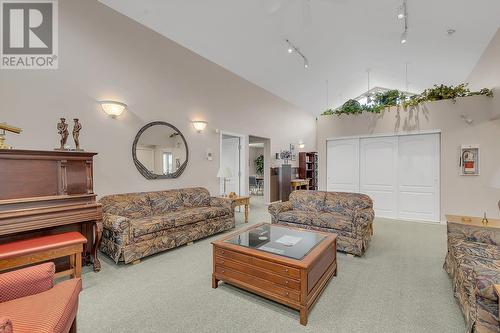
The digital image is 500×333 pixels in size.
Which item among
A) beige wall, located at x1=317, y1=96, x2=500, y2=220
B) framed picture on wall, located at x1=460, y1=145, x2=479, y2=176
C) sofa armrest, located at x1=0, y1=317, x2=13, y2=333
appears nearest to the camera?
sofa armrest, located at x1=0, y1=317, x2=13, y2=333

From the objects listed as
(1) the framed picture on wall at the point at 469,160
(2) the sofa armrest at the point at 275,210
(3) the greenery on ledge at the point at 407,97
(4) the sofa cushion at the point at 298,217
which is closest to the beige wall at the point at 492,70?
(3) the greenery on ledge at the point at 407,97

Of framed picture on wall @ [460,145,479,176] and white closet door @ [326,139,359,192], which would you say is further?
white closet door @ [326,139,359,192]

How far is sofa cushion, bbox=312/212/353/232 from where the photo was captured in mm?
3371

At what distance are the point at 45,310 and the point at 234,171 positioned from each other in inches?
210

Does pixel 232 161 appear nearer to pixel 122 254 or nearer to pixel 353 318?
pixel 122 254

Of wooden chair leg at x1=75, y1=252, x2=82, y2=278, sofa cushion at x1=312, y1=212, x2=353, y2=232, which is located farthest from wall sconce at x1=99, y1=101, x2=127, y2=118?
sofa cushion at x1=312, y1=212, x2=353, y2=232

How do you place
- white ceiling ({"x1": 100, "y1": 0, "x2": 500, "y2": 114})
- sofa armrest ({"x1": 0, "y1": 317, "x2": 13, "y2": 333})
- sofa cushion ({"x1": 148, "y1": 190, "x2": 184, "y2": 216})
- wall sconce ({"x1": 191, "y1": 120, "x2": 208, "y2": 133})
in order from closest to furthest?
sofa armrest ({"x1": 0, "y1": 317, "x2": 13, "y2": 333}) < white ceiling ({"x1": 100, "y1": 0, "x2": 500, "y2": 114}) < sofa cushion ({"x1": 148, "y1": 190, "x2": 184, "y2": 216}) < wall sconce ({"x1": 191, "y1": 120, "x2": 208, "y2": 133})

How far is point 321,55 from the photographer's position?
5.89 metres

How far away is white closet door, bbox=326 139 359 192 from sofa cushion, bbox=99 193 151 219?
4.63 m

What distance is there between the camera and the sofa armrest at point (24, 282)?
4.85 ft

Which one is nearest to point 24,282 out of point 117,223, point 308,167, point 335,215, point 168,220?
point 117,223

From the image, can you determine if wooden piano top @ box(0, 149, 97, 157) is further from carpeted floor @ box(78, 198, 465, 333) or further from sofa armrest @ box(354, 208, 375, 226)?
sofa armrest @ box(354, 208, 375, 226)

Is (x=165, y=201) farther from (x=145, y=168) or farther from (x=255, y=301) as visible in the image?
(x=255, y=301)

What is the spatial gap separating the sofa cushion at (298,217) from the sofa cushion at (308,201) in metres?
0.23
